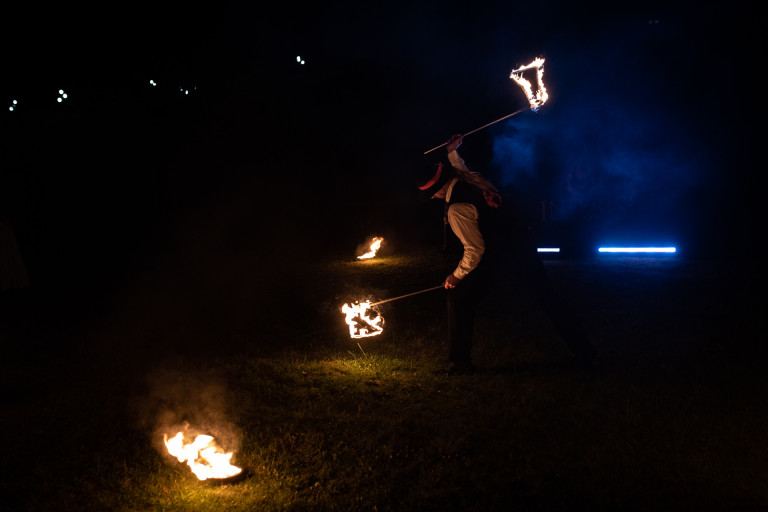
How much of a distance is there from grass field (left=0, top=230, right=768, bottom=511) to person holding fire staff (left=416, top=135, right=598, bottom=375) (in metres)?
0.36

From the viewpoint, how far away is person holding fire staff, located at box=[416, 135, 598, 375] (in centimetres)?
493

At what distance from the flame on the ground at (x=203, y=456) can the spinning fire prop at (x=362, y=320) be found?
8.73ft

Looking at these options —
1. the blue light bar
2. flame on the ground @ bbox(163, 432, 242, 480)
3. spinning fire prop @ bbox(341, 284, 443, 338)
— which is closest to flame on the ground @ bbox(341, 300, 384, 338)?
spinning fire prop @ bbox(341, 284, 443, 338)

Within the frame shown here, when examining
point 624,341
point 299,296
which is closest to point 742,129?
point 624,341

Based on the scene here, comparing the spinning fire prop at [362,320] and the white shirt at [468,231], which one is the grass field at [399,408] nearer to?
the spinning fire prop at [362,320]

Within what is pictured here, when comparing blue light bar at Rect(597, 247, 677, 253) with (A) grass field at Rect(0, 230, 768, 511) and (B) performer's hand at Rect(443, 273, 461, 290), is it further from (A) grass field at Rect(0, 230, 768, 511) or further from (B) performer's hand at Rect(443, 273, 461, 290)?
(B) performer's hand at Rect(443, 273, 461, 290)

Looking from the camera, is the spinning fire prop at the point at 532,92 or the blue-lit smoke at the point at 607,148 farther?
the blue-lit smoke at the point at 607,148

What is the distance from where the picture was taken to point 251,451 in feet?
12.5

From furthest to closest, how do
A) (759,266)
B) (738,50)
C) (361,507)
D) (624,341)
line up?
A: (738,50) → (759,266) → (624,341) → (361,507)

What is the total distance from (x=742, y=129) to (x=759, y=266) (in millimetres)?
5170

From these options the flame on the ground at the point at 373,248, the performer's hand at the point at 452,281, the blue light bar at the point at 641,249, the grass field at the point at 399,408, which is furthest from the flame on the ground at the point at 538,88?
the blue light bar at the point at 641,249

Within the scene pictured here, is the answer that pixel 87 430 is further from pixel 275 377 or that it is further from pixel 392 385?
pixel 392 385

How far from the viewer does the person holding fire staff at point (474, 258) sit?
4.93 m

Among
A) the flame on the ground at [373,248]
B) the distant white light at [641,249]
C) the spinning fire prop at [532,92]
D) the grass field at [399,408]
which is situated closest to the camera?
the grass field at [399,408]
